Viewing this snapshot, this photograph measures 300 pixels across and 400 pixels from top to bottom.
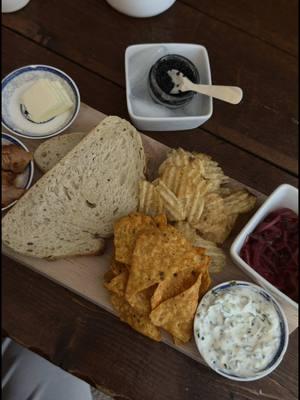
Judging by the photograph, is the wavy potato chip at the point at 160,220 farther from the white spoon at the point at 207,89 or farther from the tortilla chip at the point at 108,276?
the white spoon at the point at 207,89

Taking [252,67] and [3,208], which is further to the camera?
[252,67]

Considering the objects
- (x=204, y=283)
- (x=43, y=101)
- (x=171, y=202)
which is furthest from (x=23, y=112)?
(x=204, y=283)

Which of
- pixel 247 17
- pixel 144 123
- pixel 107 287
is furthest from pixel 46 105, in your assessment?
pixel 247 17

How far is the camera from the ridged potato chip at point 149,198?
839 mm

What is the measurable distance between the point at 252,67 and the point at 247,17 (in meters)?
0.09

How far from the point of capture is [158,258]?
0.78m

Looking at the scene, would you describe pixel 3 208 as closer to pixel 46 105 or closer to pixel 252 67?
pixel 46 105

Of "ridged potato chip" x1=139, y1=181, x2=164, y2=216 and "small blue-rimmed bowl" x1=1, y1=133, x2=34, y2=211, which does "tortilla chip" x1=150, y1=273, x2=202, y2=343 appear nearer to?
"ridged potato chip" x1=139, y1=181, x2=164, y2=216

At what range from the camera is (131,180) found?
33.9 inches

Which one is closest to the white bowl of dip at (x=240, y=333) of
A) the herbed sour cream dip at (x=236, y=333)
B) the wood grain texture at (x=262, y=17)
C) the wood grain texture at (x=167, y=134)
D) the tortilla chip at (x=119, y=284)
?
the herbed sour cream dip at (x=236, y=333)

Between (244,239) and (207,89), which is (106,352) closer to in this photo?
(244,239)

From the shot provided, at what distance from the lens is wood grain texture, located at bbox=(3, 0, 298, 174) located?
95 cm

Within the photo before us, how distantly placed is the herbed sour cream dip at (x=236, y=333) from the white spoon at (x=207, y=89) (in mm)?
298

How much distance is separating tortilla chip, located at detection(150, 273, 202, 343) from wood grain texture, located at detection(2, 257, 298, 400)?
0.09 metres
